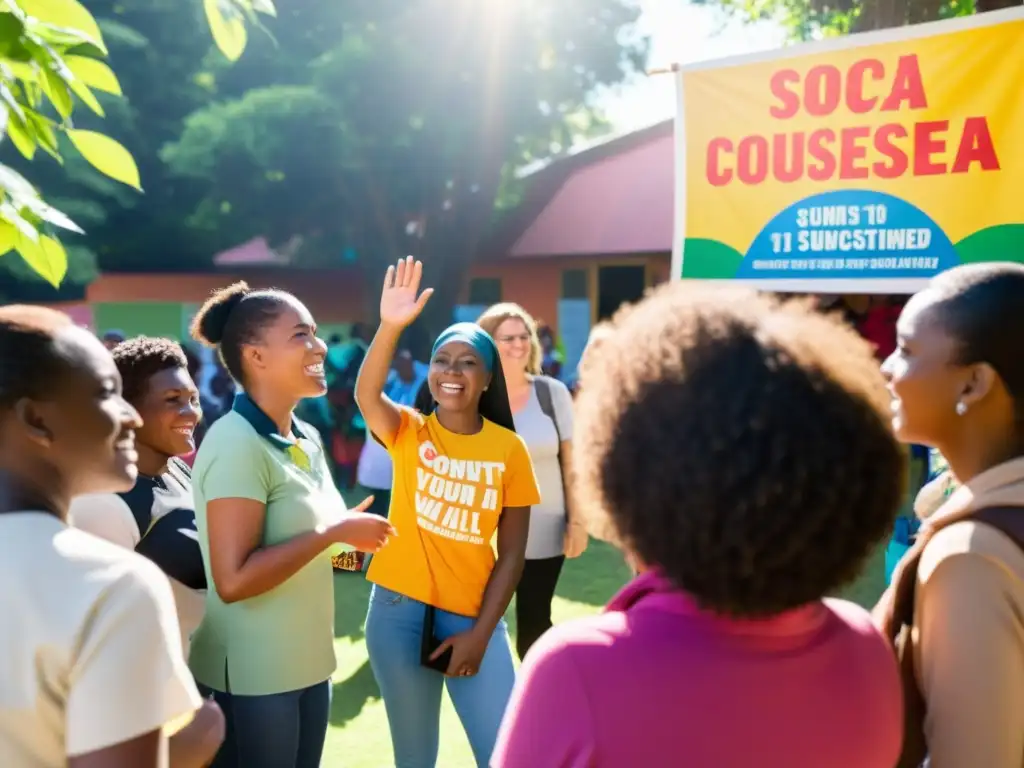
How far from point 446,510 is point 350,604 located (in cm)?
366

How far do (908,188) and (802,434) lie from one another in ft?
12.6

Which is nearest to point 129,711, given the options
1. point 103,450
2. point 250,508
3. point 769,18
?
point 103,450

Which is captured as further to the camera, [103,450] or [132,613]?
[103,450]

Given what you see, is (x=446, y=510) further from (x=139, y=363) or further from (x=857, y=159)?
(x=857, y=159)

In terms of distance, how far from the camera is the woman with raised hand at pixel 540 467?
4281mm

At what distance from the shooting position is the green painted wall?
19078 mm

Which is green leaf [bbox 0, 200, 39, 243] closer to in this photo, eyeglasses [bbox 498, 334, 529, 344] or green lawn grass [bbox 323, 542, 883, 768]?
green lawn grass [bbox 323, 542, 883, 768]

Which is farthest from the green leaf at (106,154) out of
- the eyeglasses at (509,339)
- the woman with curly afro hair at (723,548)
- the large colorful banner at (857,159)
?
the large colorful banner at (857,159)

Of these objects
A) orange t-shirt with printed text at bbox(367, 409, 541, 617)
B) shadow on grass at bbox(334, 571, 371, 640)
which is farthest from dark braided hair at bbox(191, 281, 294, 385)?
shadow on grass at bbox(334, 571, 371, 640)

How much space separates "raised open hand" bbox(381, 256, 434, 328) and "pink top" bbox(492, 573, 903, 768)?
2.00 meters

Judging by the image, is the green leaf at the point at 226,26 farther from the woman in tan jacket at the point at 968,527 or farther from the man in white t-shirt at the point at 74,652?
the woman in tan jacket at the point at 968,527

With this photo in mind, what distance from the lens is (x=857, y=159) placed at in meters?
4.57

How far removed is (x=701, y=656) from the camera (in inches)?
42.6

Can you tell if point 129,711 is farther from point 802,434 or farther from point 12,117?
point 12,117
